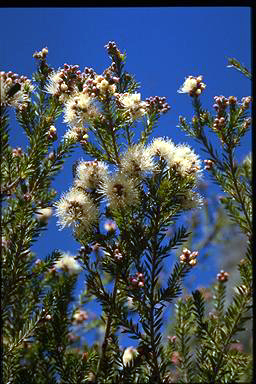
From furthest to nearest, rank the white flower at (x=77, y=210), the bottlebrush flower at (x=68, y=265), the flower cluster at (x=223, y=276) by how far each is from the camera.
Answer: the bottlebrush flower at (x=68, y=265) → the flower cluster at (x=223, y=276) → the white flower at (x=77, y=210)

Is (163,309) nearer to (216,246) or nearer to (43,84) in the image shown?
(43,84)

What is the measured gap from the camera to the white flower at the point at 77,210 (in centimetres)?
189

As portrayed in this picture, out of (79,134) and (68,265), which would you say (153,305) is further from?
(68,265)

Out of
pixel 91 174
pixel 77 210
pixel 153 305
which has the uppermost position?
pixel 91 174

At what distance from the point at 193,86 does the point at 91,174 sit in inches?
21.5

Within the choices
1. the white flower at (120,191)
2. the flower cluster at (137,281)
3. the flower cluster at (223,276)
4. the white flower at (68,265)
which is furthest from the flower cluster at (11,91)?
the flower cluster at (223,276)

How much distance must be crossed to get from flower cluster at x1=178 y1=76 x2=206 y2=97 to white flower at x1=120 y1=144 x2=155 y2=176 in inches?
15.1

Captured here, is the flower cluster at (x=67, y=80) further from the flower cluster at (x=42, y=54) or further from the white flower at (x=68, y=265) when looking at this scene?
the white flower at (x=68, y=265)

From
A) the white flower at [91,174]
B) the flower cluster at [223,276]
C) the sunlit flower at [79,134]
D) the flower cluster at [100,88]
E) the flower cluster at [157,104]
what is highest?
the flower cluster at [157,104]

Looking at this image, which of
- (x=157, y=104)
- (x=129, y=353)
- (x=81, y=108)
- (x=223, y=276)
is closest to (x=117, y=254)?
(x=81, y=108)

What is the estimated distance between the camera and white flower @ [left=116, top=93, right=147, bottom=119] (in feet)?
6.37

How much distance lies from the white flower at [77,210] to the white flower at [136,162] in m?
0.17

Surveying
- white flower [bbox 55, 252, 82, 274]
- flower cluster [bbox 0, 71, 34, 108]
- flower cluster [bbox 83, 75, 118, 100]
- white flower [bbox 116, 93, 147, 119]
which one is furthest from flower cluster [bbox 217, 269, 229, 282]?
flower cluster [bbox 0, 71, 34, 108]

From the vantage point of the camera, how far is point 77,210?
74.4 inches
